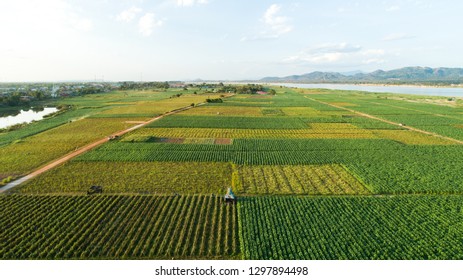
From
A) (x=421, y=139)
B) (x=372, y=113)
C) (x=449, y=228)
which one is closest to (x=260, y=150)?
(x=449, y=228)

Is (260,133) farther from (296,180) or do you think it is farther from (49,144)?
(49,144)

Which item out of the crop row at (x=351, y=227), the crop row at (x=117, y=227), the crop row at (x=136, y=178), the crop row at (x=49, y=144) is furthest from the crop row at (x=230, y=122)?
the crop row at (x=351, y=227)

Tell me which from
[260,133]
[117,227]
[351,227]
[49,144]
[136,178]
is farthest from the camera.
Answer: [260,133]

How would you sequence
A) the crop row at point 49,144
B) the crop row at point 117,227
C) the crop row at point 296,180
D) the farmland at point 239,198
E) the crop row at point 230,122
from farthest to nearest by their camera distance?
the crop row at point 230,122, the crop row at point 49,144, the crop row at point 296,180, the farmland at point 239,198, the crop row at point 117,227

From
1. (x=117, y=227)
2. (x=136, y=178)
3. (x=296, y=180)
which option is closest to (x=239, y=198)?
(x=296, y=180)

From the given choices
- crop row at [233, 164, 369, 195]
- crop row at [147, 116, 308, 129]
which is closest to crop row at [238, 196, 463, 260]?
crop row at [233, 164, 369, 195]

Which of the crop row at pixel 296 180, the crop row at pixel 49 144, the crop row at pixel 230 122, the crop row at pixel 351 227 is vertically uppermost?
the crop row at pixel 230 122

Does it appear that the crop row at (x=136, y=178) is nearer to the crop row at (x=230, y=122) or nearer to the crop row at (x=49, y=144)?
the crop row at (x=49, y=144)
